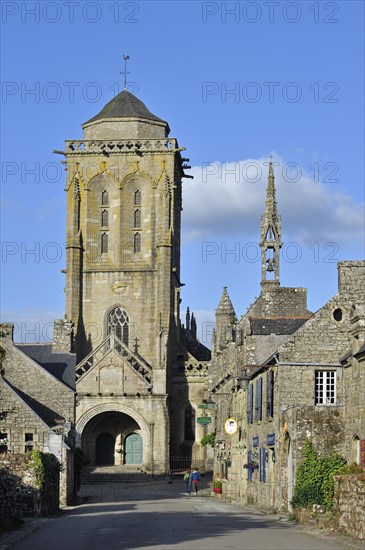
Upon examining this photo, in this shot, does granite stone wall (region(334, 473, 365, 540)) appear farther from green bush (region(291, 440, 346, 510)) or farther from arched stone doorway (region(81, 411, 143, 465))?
arched stone doorway (region(81, 411, 143, 465))

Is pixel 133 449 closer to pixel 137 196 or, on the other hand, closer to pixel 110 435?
pixel 110 435

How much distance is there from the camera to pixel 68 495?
127ft

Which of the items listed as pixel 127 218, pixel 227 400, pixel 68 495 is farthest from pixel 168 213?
pixel 68 495

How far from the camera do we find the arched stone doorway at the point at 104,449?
7006 centimetres

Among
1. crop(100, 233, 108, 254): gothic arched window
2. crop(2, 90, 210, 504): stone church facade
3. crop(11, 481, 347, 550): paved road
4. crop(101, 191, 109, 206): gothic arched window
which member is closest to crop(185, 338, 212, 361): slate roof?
crop(2, 90, 210, 504): stone church facade

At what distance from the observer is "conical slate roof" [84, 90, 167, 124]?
256 feet

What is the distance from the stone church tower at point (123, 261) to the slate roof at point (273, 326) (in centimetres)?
2649

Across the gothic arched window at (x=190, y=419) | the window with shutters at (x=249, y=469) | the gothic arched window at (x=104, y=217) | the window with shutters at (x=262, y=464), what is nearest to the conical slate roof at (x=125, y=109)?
the gothic arched window at (x=104, y=217)

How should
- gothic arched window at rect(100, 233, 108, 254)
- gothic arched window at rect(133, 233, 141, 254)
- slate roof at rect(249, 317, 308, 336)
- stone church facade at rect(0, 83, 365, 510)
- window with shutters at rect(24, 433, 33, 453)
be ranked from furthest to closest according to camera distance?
1. gothic arched window at rect(100, 233, 108, 254)
2. gothic arched window at rect(133, 233, 141, 254)
3. stone church facade at rect(0, 83, 365, 510)
4. window with shutters at rect(24, 433, 33, 453)
5. slate roof at rect(249, 317, 308, 336)

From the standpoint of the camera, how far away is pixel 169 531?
23312 mm

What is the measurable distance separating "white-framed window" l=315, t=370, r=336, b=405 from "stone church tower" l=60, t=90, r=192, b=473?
3529cm

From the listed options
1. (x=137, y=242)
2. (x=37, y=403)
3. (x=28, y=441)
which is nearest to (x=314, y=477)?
(x=28, y=441)

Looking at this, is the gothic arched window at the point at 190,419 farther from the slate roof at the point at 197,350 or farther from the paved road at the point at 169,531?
the paved road at the point at 169,531

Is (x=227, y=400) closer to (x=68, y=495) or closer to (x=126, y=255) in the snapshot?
(x=68, y=495)
